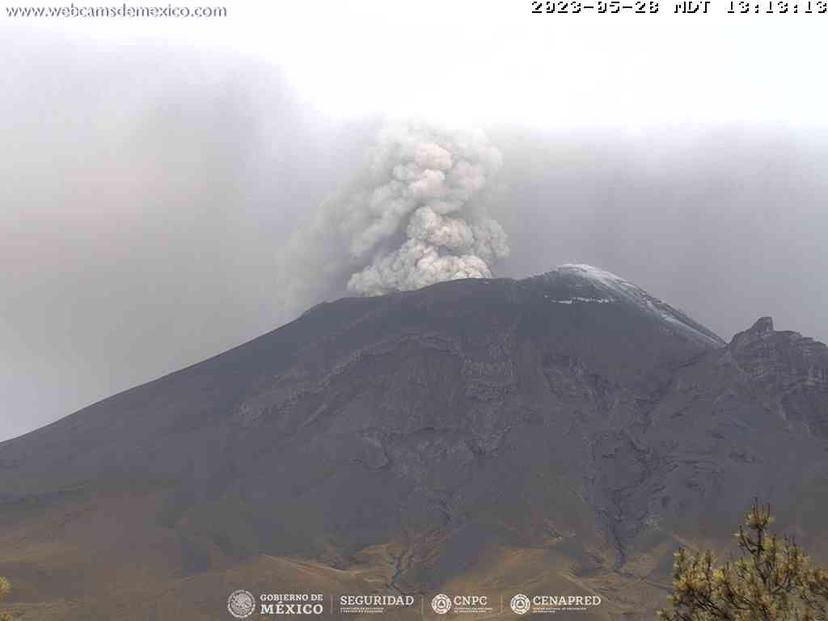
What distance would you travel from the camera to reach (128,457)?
15075 cm

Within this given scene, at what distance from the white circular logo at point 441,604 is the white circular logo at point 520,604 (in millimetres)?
7753

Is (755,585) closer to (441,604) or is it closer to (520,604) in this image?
(520,604)

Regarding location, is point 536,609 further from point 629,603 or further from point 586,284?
point 586,284

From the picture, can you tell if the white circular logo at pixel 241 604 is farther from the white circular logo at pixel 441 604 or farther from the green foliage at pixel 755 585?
the green foliage at pixel 755 585

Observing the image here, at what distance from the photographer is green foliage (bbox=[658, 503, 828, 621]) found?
11852 millimetres

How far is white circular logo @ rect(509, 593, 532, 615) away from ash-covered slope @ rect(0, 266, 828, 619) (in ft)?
16.9


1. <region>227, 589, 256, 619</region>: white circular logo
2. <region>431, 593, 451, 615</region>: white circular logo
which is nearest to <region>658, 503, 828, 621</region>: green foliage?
<region>227, 589, 256, 619</region>: white circular logo

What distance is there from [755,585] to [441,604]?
100.0 m

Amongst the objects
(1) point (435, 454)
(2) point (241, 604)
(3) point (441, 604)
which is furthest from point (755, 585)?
(1) point (435, 454)

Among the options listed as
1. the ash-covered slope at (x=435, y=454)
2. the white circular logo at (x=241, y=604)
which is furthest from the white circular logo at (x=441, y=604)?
the white circular logo at (x=241, y=604)

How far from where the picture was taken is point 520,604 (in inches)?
4131

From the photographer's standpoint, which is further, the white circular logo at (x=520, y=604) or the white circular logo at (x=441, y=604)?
the white circular logo at (x=441, y=604)

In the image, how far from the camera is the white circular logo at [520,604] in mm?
102938

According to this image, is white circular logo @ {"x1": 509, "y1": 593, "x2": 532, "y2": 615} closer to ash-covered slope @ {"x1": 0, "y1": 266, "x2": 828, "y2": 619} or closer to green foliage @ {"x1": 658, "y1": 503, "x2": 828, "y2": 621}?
ash-covered slope @ {"x1": 0, "y1": 266, "x2": 828, "y2": 619}
